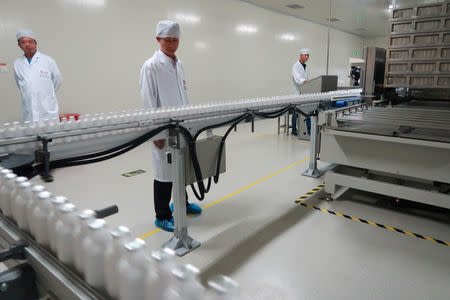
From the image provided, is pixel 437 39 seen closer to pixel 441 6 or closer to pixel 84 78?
pixel 441 6

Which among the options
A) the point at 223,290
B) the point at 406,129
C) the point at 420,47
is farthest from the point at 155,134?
the point at 420,47

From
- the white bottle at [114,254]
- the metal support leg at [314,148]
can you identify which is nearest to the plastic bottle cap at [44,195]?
the white bottle at [114,254]

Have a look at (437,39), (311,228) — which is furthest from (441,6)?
(311,228)

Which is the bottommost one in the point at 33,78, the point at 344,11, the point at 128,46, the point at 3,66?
the point at 33,78

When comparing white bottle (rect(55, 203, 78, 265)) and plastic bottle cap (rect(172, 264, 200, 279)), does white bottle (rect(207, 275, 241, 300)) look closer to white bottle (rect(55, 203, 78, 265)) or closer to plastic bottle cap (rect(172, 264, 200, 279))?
plastic bottle cap (rect(172, 264, 200, 279))

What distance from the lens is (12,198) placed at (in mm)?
749

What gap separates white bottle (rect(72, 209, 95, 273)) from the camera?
0.58m

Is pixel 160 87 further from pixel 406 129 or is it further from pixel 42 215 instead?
pixel 406 129

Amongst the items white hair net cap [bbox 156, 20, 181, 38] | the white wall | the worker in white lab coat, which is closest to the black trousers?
the worker in white lab coat

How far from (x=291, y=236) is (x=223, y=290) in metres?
2.07

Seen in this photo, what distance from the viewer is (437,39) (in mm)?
2818

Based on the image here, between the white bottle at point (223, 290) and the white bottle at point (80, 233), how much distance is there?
294mm

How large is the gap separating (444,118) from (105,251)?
10.00ft

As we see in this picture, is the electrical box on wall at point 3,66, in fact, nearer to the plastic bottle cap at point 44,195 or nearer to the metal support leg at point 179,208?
the metal support leg at point 179,208
